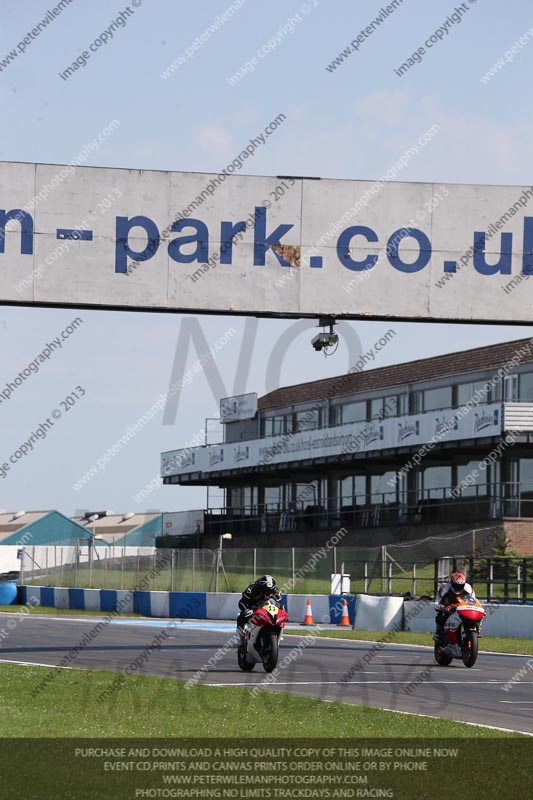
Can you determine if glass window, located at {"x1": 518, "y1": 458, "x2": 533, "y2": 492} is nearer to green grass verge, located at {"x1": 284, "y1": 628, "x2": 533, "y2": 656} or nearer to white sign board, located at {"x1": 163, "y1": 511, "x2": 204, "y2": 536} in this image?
green grass verge, located at {"x1": 284, "y1": 628, "x2": 533, "y2": 656}

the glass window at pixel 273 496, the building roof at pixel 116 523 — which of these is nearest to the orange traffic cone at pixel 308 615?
the glass window at pixel 273 496

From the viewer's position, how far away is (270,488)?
72.8 meters

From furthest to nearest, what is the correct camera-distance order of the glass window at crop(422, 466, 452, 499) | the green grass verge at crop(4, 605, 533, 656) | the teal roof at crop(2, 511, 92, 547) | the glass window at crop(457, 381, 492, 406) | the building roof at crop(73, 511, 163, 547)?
the building roof at crop(73, 511, 163, 547), the teal roof at crop(2, 511, 92, 547), the glass window at crop(422, 466, 452, 499), the glass window at crop(457, 381, 492, 406), the green grass verge at crop(4, 605, 533, 656)

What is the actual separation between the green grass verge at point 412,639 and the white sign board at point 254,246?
7.87 m

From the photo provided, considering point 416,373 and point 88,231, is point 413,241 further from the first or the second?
point 416,373

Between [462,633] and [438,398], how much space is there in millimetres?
39645

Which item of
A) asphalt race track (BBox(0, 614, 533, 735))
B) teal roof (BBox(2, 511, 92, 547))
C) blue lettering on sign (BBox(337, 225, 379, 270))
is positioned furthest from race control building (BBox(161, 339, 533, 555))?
blue lettering on sign (BBox(337, 225, 379, 270))

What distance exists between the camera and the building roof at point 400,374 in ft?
185

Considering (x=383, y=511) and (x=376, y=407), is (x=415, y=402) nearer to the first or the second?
(x=376, y=407)

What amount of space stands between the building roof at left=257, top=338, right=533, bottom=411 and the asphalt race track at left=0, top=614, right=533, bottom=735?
96.8 feet

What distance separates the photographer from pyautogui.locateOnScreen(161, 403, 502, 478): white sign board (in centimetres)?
5128

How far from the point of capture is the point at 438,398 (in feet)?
195

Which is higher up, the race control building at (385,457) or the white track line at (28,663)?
A: the race control building at (385,457)

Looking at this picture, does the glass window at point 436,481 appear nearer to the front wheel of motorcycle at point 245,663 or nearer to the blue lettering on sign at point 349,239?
the blue lettering on sign at point 349,239
